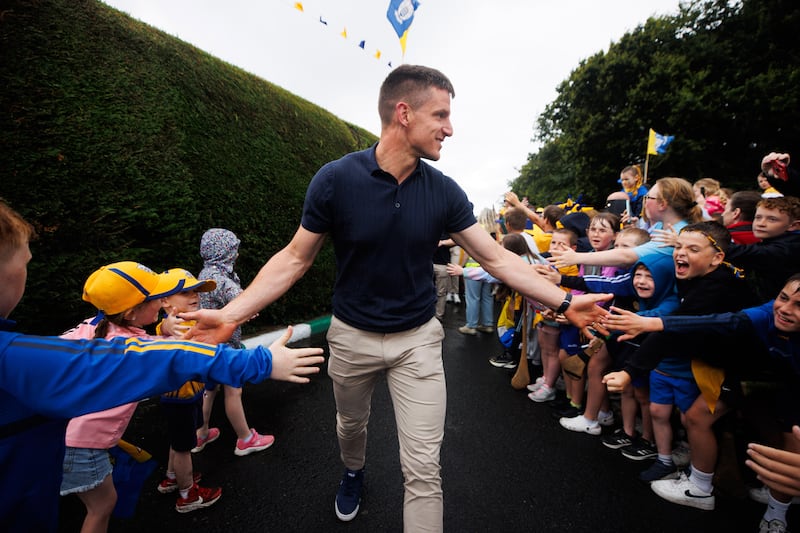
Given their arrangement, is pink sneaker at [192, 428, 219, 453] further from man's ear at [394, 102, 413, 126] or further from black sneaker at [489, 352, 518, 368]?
black sneaker at [489, 352, 518, 368]

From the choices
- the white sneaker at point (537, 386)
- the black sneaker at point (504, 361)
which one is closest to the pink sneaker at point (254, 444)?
the white sneaker at point (537, 386)

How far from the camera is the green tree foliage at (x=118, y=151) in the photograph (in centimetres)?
313

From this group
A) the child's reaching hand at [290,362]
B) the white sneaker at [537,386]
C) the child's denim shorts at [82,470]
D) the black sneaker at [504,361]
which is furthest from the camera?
the black sneaker at [504,361]

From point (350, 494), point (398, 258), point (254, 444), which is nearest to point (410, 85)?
point (398, 258)

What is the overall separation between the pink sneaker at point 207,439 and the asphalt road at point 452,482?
65mm

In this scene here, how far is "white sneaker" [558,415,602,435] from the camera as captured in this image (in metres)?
A: 3.39

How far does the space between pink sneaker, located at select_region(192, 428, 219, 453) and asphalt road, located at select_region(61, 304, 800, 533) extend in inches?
2.6

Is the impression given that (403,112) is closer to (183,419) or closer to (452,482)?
(183,419)

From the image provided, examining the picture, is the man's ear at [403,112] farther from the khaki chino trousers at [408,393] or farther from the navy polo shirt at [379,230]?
the khaki chino trousers at [408,393]

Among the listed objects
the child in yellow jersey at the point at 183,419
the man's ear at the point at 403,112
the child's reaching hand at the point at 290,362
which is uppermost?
the man's ear at the point at 403,112

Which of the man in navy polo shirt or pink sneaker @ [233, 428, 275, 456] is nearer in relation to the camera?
the man in navy polo shirt

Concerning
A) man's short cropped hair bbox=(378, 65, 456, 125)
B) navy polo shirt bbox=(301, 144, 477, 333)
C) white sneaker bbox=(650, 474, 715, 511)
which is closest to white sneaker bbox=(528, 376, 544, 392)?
white sneaker bbox=(650, 474, 715, 511)

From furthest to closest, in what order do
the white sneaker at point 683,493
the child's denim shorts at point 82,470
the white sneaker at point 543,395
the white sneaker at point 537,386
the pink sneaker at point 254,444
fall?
1. the white sneaker at point 537,386
2. the white sneaker at point 543,395
3. the pink sneaker at point 254,444
4. the white sneaker at point 683,493
5. the child's denim shorts at point 82,470

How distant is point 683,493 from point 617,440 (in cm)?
69
